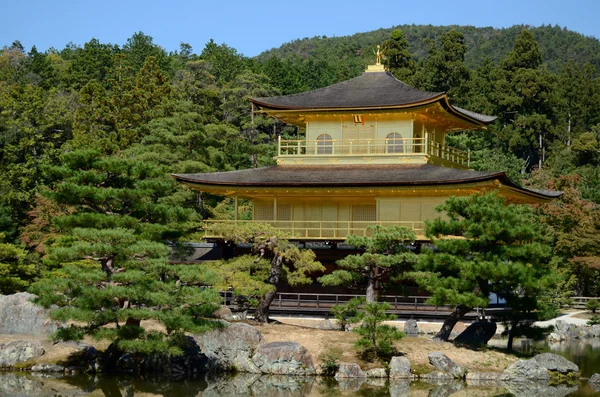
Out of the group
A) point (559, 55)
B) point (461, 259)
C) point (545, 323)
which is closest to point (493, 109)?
point (545, 323)

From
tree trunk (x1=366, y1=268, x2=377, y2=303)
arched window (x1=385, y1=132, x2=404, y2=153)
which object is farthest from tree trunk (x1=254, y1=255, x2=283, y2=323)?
arched window (x1=385, y1=132, x2=404, y2=153)

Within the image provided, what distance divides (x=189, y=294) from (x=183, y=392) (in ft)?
7.86

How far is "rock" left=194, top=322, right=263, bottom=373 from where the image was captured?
78.2 ft

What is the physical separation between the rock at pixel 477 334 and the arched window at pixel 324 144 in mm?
10804

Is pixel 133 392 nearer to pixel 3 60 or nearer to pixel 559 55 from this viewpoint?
pixel 3 60

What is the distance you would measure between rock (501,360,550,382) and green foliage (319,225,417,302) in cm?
423

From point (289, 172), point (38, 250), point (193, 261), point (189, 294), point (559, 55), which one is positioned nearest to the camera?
point (189, 294)

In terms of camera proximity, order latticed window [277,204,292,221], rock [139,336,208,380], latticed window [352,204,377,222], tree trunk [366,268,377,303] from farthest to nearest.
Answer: latticed window [277,204,292,221]
latticed window [352,204,377,222]
tree trunk [366,268,377,303]
rock [139,336,208,380]

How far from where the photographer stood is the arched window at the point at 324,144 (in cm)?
3466

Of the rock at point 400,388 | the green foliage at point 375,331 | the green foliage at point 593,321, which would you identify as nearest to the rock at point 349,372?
the green foliage at point 375,331

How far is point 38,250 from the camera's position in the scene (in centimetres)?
3697

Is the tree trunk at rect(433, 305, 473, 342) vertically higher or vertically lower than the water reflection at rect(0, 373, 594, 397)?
higher

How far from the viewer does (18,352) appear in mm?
23781

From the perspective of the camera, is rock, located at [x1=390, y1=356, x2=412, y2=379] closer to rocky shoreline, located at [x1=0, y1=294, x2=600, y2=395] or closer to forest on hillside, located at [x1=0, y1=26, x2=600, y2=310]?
rocky shoreline, located at [x1=0, y1=294, x2=600, y2=395]
